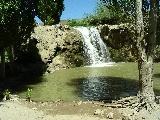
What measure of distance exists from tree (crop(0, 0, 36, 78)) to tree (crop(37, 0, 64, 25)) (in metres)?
23.2

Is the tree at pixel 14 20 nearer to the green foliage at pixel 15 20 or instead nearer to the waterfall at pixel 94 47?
the green foliage at pixel 15 20

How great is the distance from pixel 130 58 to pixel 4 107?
30530 mm

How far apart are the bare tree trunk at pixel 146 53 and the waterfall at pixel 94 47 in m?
25.7

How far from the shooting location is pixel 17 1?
21.5 m

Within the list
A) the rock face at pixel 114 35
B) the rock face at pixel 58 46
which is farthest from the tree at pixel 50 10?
the rock face at pixel 58 46

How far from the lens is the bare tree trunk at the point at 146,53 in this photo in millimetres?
14156

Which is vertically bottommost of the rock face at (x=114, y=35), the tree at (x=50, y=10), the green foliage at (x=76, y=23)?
the rock face at (x=114, y=35)

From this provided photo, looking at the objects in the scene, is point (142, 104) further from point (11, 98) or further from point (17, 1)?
point (17, 1)

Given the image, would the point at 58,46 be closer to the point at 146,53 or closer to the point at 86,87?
the point at 86,87


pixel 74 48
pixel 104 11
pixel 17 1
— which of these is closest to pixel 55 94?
pixel 17 1

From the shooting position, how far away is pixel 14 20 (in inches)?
886

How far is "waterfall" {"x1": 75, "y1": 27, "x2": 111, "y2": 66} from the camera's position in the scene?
40812mm

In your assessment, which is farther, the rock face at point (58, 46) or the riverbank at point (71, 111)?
the rock face at point (58, 46)

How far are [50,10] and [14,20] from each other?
1085 inches
